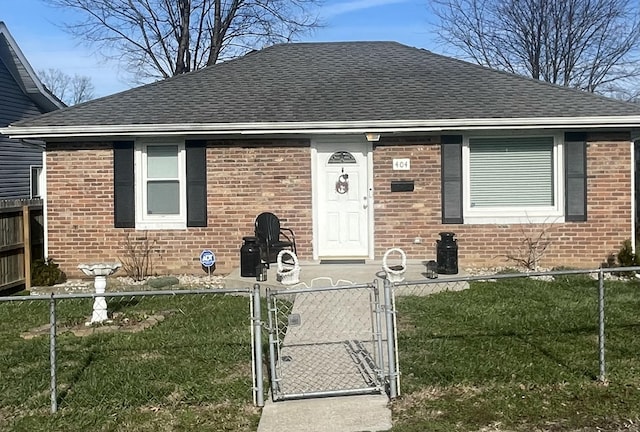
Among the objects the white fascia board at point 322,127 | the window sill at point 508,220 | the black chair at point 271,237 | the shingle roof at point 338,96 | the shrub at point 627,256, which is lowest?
the shrub at point 627,256

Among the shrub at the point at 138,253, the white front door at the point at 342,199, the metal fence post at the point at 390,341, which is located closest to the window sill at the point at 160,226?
the shrub at the point at 138,253

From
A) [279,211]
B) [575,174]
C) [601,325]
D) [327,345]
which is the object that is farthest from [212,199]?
[601,325]

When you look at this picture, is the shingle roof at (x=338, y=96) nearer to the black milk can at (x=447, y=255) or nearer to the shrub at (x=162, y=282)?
the black milk can at (x=447, y=255)

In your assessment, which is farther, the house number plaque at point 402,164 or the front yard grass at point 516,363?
the house number plaque at point 402,164

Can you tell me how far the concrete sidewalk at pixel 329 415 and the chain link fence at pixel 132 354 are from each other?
0.27 m

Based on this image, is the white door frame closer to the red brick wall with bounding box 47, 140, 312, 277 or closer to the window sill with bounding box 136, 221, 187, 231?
the red brick wall with bounding box 47, 140, 312, 277

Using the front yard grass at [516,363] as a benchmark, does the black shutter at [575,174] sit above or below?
above

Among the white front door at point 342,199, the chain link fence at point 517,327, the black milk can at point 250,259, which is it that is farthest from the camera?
the white front door at point 342,199

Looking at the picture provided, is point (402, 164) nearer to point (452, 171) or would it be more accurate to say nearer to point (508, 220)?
point (452, 171)

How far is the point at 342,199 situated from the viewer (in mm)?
13133

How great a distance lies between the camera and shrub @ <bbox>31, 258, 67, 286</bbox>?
41.0 ft

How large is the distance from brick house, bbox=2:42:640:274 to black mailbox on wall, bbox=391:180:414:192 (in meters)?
0.02

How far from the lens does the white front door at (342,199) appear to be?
13070 mm

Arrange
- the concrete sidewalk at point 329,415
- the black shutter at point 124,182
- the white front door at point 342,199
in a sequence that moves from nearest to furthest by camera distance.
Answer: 1. the concrete sidewalk at point 329,415
2. the black shutter at point 124,182
3. the white front door at point 342,199
